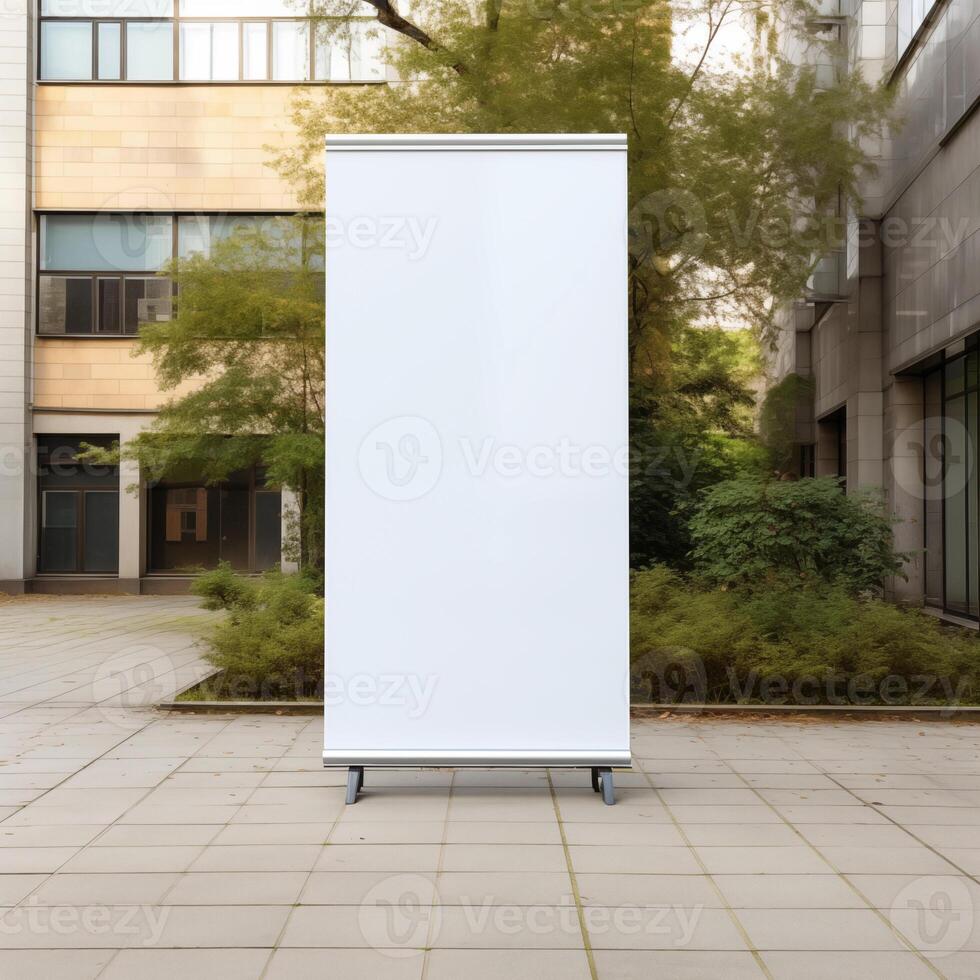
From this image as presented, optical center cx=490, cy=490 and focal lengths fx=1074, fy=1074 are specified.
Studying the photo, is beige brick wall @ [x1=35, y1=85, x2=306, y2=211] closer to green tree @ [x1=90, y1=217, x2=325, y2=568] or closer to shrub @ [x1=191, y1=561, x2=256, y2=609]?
green tree @ [x1=90, y1=217, x2=325, y2=568]

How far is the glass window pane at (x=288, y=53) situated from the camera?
24078 mm

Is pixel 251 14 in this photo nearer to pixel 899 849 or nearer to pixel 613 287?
pixel 613 287

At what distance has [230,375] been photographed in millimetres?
15484

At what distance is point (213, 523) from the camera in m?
25.1

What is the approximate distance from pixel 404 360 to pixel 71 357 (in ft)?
68.1

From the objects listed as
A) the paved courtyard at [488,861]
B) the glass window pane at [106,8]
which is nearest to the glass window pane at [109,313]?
the glass window pane at [106,8]

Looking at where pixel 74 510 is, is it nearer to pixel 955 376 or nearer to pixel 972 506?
pixel 955 376

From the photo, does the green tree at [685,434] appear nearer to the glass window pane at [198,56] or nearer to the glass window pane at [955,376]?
the glass window pane at [955,376]

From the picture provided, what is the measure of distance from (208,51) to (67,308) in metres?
6.68

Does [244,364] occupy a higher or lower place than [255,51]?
lower

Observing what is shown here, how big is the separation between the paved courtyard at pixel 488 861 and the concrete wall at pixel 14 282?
17324mm

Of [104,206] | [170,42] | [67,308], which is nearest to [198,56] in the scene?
[170,42]

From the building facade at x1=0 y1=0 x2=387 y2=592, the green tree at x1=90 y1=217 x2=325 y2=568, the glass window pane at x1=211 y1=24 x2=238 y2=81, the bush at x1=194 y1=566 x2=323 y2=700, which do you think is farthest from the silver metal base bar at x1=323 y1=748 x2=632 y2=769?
the glass window pane at x1=211 y1=24 x2=238 y2=81

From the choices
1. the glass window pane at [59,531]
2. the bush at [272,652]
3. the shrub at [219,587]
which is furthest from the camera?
the glass window pane at [59,531]
